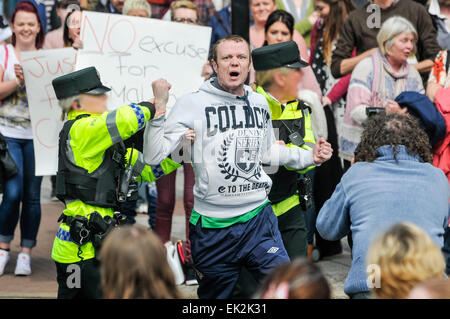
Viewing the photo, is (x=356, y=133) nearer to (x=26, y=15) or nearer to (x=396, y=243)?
(x=26, y=15)

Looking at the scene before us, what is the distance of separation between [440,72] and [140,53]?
2.52 m

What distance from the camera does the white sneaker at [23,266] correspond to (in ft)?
22.0

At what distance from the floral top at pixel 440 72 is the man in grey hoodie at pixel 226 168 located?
2.28 meters

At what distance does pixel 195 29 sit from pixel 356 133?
5.21ft

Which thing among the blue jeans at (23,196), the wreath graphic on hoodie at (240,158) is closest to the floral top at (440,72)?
the wreath graphic on hoodie at (240,158)

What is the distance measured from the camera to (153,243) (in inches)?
117

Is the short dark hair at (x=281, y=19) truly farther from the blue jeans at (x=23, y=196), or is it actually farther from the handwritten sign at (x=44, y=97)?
the blue jeans at (x=23, y=196)

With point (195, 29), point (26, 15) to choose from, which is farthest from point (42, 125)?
point (195, 29)

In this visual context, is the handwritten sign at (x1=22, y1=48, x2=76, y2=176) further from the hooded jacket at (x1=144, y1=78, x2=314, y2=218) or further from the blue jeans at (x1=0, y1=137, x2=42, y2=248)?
the hooded jacket at (x1=144, y1=78, x2=314, y2=218)

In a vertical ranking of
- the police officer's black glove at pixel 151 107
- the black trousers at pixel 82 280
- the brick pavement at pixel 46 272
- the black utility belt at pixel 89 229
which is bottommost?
the brick pavement at pixel 46 272

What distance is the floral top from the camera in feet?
22.1

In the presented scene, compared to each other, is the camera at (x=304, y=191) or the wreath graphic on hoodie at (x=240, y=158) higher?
the wreath graphic on hoodie at (x=240, y=158)

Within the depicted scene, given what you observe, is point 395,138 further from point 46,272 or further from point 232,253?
point 46,272

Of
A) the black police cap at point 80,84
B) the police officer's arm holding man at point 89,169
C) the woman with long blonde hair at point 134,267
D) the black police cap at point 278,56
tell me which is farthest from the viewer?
the black police cap at point 278,56
